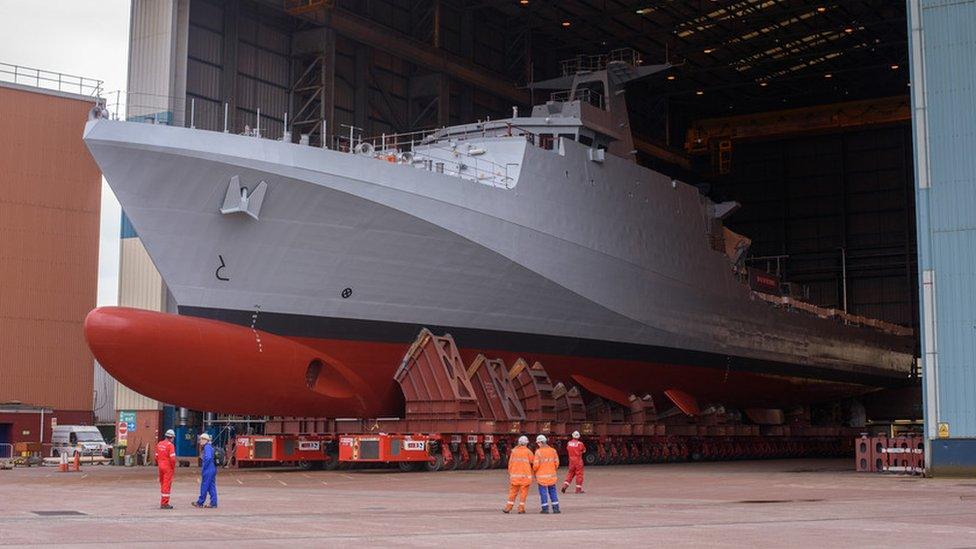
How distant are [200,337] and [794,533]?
13.6 meters

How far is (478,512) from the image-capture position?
15.0 metres

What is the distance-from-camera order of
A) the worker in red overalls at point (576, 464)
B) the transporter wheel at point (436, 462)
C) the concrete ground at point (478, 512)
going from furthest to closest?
the transporter wheel at point (436, 462) < the worker in red overalls at point (576, 464) < the concrete ground at point (478, 512)

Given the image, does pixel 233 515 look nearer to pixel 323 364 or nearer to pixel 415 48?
pixel 323 364

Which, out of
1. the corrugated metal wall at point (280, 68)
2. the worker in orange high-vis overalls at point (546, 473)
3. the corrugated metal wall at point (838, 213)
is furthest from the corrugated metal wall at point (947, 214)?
the corrugated metal wall at point (838, 213)

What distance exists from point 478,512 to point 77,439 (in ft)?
90.2

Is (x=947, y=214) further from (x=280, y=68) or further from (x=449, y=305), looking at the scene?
(x=280, y=68)

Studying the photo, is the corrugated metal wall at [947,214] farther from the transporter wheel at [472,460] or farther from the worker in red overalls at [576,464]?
the transporter wheel at [472,460]

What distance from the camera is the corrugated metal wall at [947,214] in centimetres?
2336

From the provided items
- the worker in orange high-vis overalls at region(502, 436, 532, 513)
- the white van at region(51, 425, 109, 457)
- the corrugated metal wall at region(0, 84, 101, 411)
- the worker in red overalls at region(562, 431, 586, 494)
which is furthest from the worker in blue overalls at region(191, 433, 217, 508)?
the corrugated metal wall at region(0, 84, 101, 411)

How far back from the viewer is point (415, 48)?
41250 millimetres

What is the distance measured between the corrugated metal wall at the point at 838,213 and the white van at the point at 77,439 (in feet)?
103

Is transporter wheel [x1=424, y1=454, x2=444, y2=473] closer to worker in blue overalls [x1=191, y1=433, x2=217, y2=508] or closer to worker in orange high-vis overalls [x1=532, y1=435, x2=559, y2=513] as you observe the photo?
worker in blue overalls [x1=191, y1=433, x2=217, y2=508]

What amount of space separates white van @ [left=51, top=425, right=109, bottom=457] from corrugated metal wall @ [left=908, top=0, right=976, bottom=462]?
26019 millimetres

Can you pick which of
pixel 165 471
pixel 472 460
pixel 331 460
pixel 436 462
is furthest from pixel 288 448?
pixel 165 471
